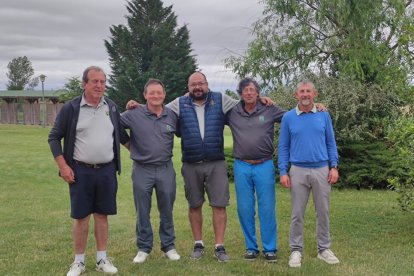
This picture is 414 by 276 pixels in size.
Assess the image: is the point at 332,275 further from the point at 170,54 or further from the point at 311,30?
the point at 170,54

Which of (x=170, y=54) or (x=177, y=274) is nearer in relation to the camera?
(x=177, y=274)

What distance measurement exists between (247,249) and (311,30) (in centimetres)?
847

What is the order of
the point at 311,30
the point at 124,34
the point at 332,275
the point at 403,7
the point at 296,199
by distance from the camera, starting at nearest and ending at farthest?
the point at 332,275, the point at 296,199, the point at 403,7, the point at 311,30, the point at 124,34

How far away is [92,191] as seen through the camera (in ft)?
16.0

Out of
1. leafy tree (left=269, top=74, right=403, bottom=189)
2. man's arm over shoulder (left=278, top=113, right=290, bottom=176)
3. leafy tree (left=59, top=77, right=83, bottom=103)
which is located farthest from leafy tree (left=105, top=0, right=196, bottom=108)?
man's arm over shoulder (left=278, top=113, right=290, bottom=176)

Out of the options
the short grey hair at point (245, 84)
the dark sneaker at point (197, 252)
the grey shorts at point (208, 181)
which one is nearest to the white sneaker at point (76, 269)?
the dark sneaker at point (197, 252)

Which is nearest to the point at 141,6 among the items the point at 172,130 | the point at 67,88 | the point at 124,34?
the point at 124,34

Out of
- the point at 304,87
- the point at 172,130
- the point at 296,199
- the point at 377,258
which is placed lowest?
the point at 377,258

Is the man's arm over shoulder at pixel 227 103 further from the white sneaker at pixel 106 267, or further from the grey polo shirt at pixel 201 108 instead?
the white sneaker at pixel 106 267

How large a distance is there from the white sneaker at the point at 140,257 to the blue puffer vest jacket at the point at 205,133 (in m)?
1.03

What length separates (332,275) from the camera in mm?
4867

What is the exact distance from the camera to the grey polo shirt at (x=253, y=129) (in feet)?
17.2

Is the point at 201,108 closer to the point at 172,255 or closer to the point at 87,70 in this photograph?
the point at 87,70

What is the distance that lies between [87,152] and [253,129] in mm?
1634
